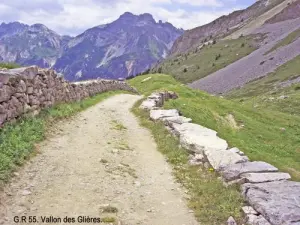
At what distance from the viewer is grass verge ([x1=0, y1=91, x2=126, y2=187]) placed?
39.3ft

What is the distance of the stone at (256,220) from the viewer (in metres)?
9.52

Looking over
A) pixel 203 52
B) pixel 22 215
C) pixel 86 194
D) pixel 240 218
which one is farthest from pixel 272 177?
pixel 203 52

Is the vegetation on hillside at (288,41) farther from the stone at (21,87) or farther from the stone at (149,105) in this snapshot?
the stone at (21,87)

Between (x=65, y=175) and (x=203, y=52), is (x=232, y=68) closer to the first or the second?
(x=203, y=52)

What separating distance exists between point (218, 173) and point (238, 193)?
1.83 metres

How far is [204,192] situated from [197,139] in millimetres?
5190

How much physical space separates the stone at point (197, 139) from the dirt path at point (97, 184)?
4.54 ft

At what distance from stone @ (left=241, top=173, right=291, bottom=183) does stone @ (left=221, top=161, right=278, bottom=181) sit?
28cm

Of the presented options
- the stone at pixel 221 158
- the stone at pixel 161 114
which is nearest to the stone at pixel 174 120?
the stone at pixel 161 114

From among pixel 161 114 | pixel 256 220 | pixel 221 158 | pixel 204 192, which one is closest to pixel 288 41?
pixel 161 114

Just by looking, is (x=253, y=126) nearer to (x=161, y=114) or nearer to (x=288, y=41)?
(x=161, y=114)

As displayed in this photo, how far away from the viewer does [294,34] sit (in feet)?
451

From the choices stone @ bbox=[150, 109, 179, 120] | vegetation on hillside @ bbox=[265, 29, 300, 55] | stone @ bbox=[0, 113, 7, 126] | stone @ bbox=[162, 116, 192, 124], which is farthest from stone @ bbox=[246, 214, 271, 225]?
vegetation on hillside @ bbox=[265, 29, 300, 55]

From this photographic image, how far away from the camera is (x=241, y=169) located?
1261 centimetres
